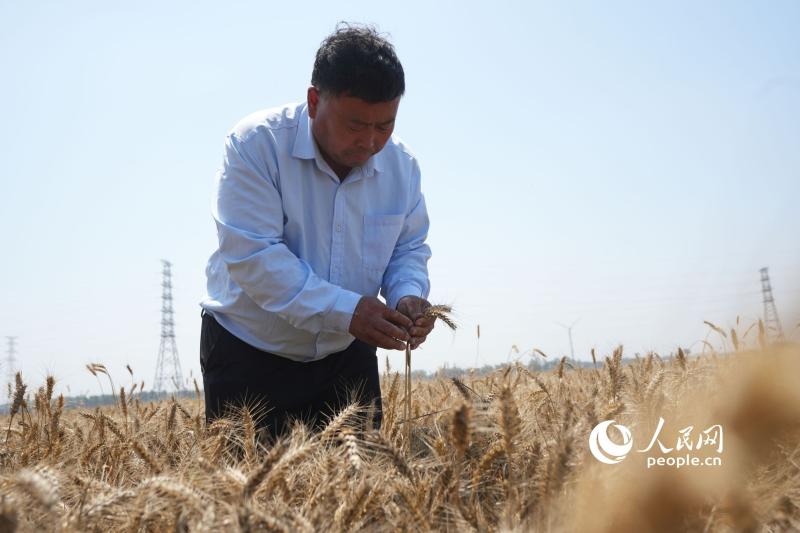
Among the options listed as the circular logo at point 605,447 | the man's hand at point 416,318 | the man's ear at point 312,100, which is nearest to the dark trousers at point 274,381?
the man's hand at point 416,318

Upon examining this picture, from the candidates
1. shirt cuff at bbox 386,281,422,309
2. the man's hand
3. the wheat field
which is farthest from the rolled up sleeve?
the wheat field

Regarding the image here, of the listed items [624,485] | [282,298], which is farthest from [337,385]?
[624,485]

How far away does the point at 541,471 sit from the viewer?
1580 mm

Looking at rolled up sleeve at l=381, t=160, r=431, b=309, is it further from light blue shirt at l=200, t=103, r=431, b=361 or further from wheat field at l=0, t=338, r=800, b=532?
wheat field at l=0, t=338, r=800, b=532

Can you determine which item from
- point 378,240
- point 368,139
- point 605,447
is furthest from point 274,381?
point 605,447

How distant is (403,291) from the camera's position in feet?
10.2

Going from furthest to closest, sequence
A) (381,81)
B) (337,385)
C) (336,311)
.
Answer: (337,385), (381,81), (336,311)

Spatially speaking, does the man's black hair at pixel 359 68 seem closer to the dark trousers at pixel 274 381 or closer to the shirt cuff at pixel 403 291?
the shirt cuff at pixel 403 291

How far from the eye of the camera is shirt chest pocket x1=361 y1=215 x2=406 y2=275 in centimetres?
325

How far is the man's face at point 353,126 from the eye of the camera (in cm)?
284

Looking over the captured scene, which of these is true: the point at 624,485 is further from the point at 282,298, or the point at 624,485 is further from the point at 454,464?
the point at 282,298

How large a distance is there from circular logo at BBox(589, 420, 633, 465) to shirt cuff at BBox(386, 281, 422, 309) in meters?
1.44

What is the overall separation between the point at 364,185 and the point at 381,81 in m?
0.57

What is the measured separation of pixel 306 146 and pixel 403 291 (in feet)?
2.49
